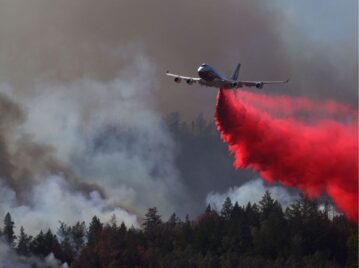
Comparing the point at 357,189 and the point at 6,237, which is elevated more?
the point at 6,237

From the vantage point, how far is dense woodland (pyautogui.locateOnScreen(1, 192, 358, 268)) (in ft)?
515

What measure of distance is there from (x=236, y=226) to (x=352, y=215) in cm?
5846

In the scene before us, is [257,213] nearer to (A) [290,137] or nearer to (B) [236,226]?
(B) [236,226]

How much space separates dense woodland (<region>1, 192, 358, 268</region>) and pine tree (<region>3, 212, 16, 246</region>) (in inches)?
12.0

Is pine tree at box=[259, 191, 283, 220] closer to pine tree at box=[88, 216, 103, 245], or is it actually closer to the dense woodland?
the dense woodland

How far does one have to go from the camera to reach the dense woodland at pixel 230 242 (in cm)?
15700

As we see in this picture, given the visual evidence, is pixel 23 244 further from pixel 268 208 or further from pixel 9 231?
pixel 268 208

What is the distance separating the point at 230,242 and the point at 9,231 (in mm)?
38180

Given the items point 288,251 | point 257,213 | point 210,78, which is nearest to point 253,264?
point 288,251

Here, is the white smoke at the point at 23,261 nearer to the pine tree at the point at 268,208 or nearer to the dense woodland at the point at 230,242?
the dense woodland at the point at 230,242

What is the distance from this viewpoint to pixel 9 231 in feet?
607

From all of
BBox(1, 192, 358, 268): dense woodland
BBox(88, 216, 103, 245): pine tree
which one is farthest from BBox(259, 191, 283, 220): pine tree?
BBox(88, 216, 103, 245): pine tree

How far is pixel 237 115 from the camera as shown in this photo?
125 meters

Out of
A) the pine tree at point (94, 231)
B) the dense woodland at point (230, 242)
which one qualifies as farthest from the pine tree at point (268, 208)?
the pine tree at point (94, 231)
